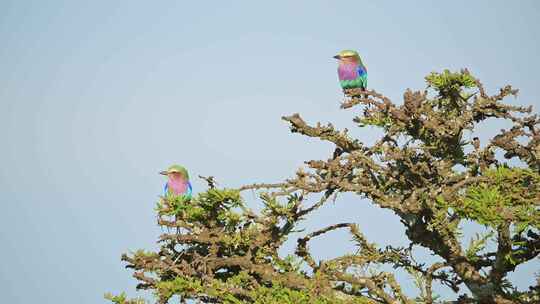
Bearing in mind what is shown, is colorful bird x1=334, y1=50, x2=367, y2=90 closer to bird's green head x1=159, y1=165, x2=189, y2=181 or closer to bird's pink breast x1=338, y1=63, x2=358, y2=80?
bird's pink breast x1=338, y1=63, x2=358, y2=80

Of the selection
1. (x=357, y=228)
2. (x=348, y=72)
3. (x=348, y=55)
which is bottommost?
(x=357, y=228)

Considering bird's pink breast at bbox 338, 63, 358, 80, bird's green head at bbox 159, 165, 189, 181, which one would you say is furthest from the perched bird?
bird's pink breast at bbox 338, 63, 358, 80

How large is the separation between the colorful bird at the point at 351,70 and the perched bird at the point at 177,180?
481 cm

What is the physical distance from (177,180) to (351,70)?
5.23 m

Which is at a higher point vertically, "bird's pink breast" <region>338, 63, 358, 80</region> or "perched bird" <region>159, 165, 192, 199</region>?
"bird's pink breast" <region>338, 63, 358, 80</region>

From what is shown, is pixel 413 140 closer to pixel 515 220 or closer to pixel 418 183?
pixel 418 183

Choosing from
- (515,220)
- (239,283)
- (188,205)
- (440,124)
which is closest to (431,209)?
(515,220)

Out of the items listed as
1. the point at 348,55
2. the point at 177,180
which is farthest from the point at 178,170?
the point at 348,55

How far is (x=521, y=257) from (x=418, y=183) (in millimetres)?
2013

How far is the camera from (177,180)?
43.5ft

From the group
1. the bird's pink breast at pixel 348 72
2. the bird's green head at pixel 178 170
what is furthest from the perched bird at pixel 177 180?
the bird's pink breast at pixel 348 72

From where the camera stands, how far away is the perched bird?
13.2m

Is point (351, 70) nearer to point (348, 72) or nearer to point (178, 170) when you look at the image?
point (348, 72)

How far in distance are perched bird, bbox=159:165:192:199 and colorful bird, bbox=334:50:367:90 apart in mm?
4806
